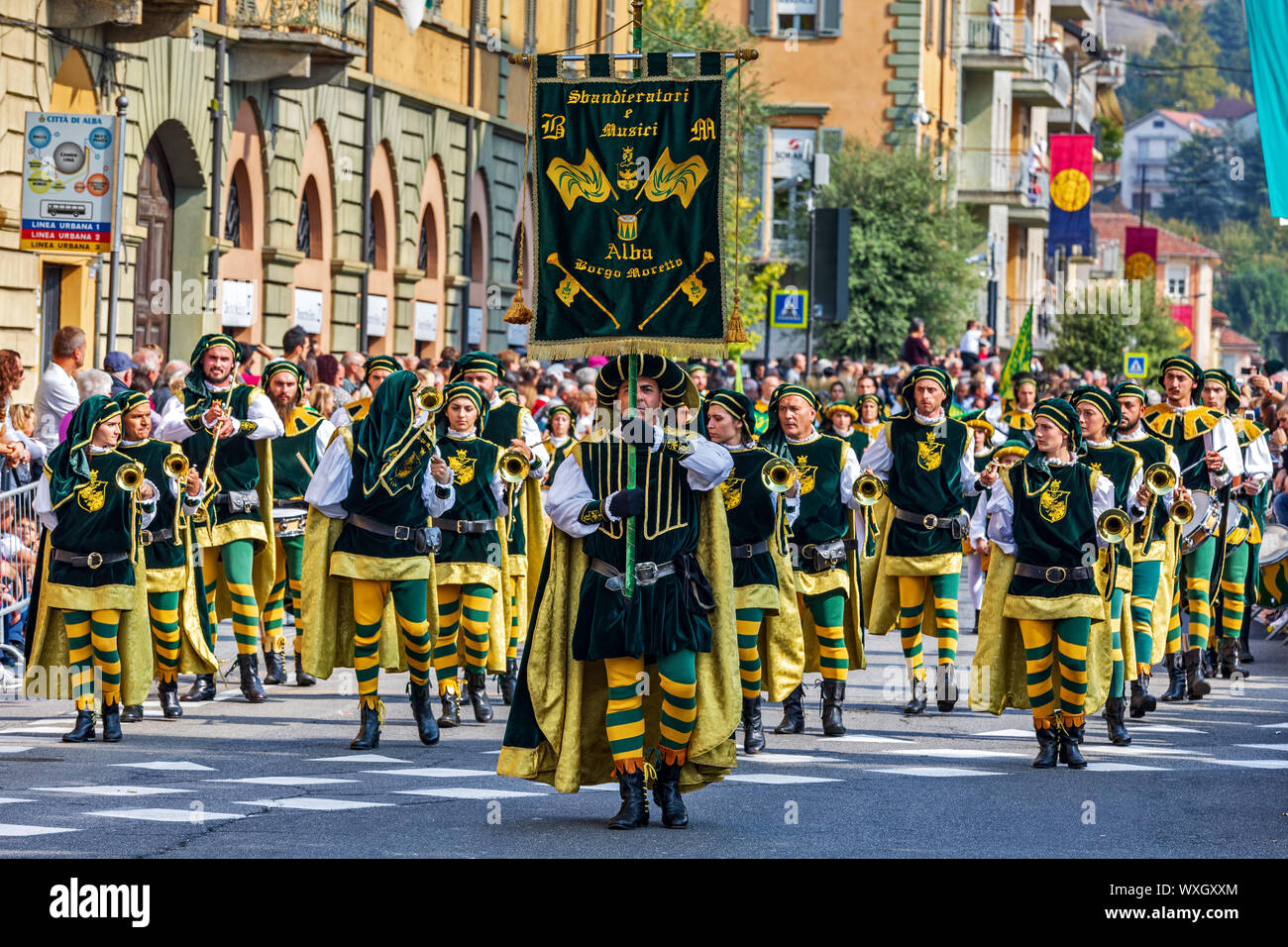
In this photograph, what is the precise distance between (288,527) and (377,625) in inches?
113

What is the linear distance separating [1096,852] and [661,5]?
119 feet

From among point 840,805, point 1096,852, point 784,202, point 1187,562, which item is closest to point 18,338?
point 1187,562

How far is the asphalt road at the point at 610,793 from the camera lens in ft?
32.5

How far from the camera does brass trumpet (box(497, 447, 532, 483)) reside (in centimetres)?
1402

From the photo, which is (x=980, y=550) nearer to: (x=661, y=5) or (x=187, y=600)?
(x=187, y=600)

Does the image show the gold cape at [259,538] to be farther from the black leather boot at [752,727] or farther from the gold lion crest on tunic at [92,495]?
the black leather boot at [752,727]

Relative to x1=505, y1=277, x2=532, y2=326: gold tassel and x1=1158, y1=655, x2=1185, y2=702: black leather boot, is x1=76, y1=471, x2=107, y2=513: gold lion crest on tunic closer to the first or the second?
x1=505, y1=277, x2=532, y2=326: gold tassel

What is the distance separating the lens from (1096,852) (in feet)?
32.1

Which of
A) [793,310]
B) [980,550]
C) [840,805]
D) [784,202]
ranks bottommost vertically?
[840,805]

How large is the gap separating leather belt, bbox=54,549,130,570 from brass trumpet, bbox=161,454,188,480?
582 mm

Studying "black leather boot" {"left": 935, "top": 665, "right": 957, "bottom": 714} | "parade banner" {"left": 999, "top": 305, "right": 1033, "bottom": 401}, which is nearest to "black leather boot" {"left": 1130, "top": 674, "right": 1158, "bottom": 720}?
"black leather boot" {"left": 935, "top": 665, "right": 957, "bottom": 714}

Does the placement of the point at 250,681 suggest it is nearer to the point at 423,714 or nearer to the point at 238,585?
the point at 238,585

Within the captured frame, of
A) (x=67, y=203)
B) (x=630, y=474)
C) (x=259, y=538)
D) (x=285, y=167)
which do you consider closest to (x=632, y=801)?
(x=630, y=474)

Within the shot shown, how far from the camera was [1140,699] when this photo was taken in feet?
48.8
